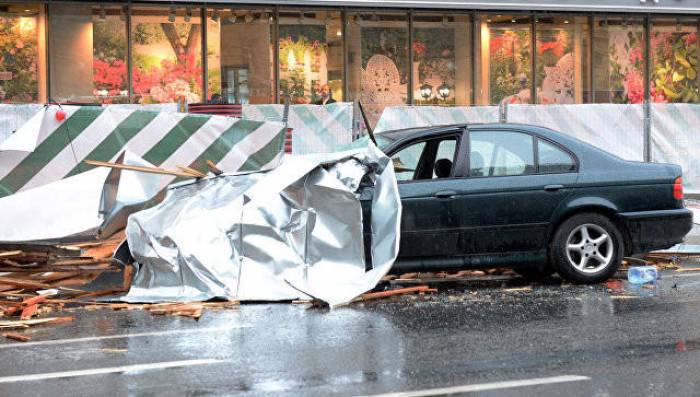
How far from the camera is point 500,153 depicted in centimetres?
1020

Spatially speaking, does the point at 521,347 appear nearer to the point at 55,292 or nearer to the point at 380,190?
the point at 380,190

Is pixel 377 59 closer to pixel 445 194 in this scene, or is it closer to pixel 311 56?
pixel 311 56

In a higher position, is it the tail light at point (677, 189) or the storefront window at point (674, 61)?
the storefront window at point (674, 61)

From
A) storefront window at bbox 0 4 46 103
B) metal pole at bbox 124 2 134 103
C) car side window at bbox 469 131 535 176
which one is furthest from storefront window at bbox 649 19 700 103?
car side window at bbox 469 131 535 176

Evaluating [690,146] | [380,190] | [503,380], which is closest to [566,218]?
[380,190]

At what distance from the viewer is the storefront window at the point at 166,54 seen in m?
20.5

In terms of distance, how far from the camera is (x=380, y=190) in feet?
31.6

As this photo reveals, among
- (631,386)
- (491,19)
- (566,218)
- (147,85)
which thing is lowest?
(631,386)

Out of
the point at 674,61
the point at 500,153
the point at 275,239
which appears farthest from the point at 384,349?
the point at 674,61

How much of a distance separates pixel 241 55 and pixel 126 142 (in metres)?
9.95

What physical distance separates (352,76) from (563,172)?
1210 cm

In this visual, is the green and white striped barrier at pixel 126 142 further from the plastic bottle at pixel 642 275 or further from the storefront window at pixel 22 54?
the storefront window at pixel 22 54

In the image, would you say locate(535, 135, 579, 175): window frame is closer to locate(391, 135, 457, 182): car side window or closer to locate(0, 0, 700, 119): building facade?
locate(391, 135, 457, 182): car side window

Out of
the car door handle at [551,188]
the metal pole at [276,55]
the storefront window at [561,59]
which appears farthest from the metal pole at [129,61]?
the car door handle at [551,188]
